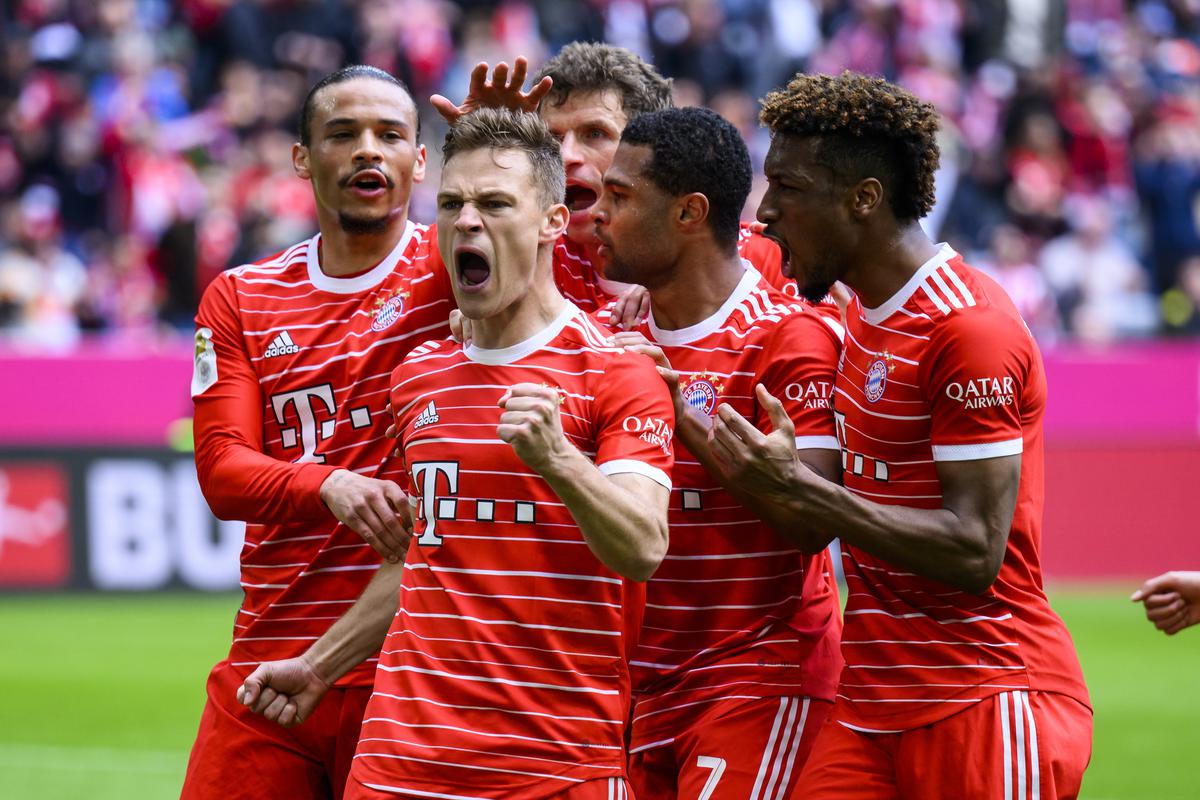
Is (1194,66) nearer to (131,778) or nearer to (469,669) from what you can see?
(131,778)

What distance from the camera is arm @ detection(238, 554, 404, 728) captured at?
495cm

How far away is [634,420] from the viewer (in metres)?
4.34

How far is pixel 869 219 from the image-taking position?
4758mm

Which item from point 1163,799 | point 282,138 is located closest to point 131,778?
point 1163,799

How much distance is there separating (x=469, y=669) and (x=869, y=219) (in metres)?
1.65

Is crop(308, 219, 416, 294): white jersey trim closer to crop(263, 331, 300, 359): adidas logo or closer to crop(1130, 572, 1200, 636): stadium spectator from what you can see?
crop(263, 331, 300, 359): adidas logo

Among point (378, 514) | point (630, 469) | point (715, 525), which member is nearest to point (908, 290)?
point (715, 525)

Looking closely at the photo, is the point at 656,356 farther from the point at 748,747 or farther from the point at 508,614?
the point at 748,747

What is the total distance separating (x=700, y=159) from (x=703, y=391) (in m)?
0.69

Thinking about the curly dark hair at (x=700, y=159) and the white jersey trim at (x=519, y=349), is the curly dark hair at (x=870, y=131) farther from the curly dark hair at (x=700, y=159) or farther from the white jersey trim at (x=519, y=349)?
the white jersey trim at (x=519, y=349)

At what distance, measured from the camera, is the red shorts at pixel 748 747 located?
4828 mm

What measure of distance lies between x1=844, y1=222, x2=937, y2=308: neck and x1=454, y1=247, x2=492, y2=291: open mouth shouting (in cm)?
104

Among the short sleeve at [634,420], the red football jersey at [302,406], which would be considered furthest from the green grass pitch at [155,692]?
the short sleeve at [634,420]

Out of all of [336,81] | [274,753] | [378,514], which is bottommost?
[274,753]
